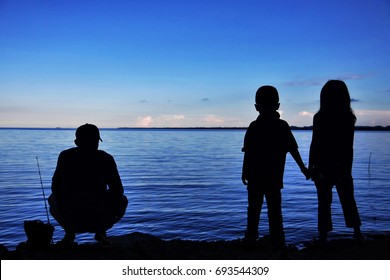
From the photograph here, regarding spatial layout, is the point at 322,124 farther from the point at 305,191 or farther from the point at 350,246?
the point at 305,191

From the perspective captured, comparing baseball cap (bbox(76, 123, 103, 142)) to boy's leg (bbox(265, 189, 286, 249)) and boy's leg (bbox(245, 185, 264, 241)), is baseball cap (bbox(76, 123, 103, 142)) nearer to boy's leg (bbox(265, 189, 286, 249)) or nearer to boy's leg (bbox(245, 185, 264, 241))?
boy's leg (bbox(245, 185, 264, 241))

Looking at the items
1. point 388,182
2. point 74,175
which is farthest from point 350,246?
point 388,182

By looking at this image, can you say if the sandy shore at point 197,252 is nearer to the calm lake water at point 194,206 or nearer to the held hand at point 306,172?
the held hand at point 306,172

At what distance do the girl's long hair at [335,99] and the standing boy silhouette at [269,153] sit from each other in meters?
0.75

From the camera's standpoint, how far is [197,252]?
208 inches

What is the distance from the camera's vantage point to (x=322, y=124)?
536cm

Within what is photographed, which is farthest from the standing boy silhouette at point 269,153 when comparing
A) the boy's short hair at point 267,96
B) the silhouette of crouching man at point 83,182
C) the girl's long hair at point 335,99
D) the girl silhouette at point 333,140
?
the silhouette of crouching man at point 83,182

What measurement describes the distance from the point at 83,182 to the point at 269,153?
2.57m

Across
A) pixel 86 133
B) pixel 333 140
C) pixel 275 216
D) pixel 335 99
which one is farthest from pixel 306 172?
pixel 86 133

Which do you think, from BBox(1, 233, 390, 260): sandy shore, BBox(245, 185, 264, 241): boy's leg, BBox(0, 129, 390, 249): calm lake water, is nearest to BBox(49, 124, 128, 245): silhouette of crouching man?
BBox(1, 233, 390, 260): sandy shore

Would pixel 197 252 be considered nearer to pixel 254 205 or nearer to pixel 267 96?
pixel 254 205

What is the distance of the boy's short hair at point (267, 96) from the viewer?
5008 mm

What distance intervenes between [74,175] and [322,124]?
3.59 meters

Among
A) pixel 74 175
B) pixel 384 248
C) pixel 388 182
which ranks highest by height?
pixel 74 175
